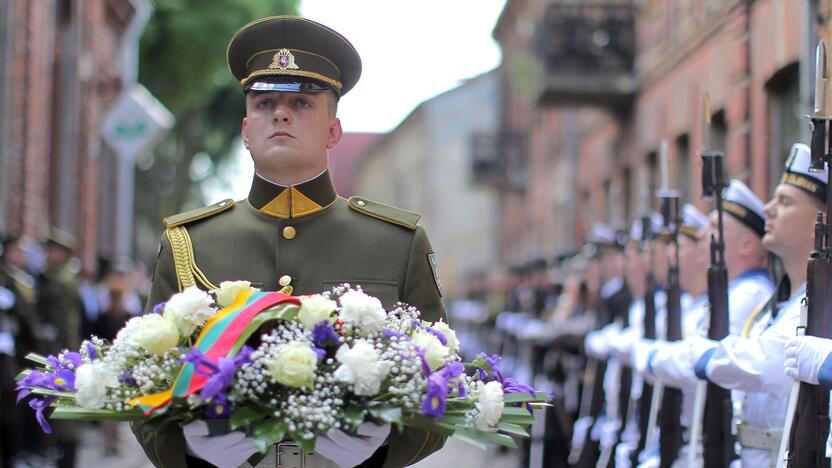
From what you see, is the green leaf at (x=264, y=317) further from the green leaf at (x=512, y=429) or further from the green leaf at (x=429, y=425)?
the green leaf at (x=512, y=429)

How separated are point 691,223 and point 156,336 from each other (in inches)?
245

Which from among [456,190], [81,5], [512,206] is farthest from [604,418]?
[456,190]

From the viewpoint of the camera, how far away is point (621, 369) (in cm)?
993

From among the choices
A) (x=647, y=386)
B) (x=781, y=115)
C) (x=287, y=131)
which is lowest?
(x=647, y=386)

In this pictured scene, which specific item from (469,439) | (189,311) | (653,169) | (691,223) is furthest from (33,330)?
(653,169)

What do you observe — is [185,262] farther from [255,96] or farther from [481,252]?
[481,252]

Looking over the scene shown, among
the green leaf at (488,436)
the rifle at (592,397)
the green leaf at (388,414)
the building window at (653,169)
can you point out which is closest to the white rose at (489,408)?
the green leaf at (488,436)

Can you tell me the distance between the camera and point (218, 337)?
11.5ft

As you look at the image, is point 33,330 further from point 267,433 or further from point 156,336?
point 267,433

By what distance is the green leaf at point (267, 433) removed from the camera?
10.8 ft

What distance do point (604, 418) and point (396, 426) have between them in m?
7.07

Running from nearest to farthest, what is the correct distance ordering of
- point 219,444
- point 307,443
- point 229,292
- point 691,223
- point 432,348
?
point 307,443 → point 219,444 → point 432,348 → point 229,292 → point 691,223

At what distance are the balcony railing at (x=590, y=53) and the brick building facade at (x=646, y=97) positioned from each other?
0.02 m

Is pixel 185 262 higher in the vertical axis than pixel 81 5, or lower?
lower
